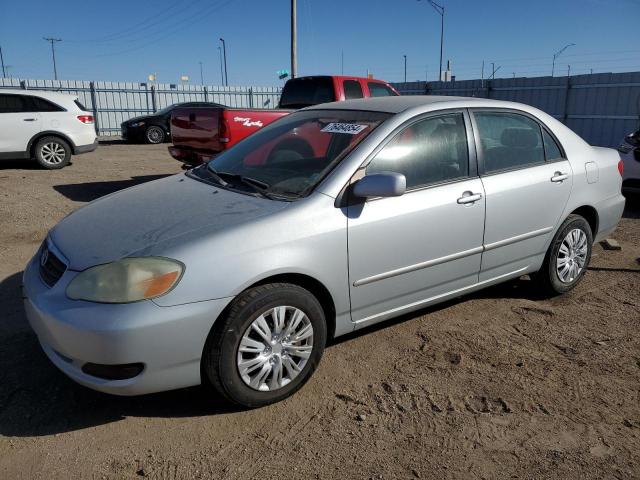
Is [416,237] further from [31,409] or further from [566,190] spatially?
[31,409]

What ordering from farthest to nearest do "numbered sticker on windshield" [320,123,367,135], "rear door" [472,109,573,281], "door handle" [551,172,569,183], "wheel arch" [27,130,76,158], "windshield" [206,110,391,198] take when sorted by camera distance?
"wheel arch" [27,130,76,158]
"door handle" [551,172,569,183]
"rear door" [472,109,573,281]
"numbered sticker on windshield" [320,123,367,135]
"windshield" [206,110,391,198]

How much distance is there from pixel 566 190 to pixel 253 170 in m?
2.51

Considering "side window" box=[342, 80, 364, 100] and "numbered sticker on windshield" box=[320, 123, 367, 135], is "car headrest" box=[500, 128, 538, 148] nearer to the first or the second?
"numbered sticker on windshield" box=[320, 123, 367, 135]

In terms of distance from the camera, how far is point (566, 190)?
4227mm

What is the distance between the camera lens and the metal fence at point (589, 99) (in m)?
14.0

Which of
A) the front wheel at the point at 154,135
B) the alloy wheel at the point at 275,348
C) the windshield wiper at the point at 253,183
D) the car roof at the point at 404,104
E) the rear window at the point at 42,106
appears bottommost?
the alloy wheel at the point at 275,348

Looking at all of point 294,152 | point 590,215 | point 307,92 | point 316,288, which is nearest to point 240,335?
point 316,288

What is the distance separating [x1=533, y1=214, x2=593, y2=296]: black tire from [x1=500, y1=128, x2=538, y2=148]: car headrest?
0.73m

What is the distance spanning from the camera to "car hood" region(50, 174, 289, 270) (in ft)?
8.95

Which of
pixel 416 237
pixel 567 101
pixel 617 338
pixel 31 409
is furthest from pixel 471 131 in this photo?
pixel 567 101

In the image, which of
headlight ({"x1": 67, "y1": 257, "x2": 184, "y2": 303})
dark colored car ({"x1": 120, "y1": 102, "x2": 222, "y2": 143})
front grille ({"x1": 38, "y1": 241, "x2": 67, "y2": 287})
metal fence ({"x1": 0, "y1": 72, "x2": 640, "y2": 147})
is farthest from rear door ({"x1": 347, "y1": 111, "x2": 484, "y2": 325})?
dark colored car ({"x1": 120, "y1": 102, "x2": 222, "y2": 143})

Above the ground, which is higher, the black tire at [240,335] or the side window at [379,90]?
the side window at [379,90]

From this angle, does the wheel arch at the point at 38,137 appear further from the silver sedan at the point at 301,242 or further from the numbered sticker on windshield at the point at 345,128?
the numbered sticker on windshield at the point at 345,128

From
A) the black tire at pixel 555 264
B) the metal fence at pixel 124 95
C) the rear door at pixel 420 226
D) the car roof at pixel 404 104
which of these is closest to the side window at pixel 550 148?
the car roof at pixel 404 104
